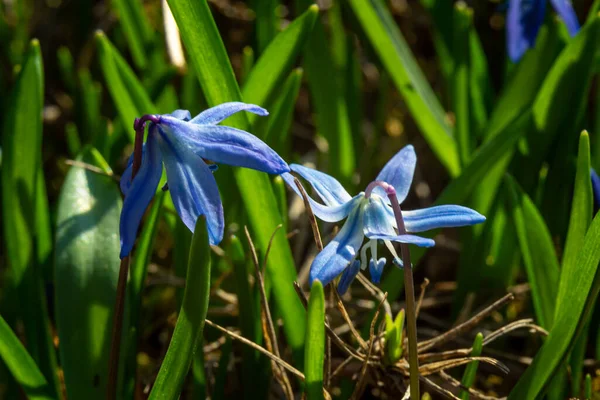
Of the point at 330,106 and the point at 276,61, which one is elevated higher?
the point at 276,61

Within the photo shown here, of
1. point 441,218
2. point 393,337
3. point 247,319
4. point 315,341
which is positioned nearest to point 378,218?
point 441,218

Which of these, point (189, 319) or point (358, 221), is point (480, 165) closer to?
point (358, 221)

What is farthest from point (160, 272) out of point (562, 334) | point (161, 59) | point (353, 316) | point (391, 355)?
point (562, 334)

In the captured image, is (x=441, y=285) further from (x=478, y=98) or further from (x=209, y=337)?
(x=209, y=337)

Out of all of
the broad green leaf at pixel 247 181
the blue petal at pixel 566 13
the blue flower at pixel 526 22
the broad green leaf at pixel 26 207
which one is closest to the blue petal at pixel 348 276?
the broad green leaf at pixel 247 181

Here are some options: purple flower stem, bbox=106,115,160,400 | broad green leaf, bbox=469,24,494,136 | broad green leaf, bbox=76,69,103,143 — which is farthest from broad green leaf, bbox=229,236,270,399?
broad green leaf, bbox=76,69,103,143
